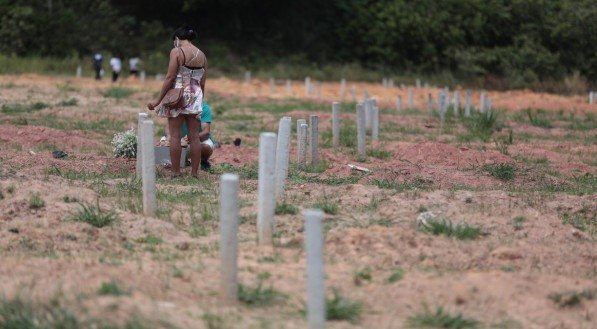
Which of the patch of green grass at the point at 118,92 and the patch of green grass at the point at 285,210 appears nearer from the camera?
the patch of green grass at the point at 285,210

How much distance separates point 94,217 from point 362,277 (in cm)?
261

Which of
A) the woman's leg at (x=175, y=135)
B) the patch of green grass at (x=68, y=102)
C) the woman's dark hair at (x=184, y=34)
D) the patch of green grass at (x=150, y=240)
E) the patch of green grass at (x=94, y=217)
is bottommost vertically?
the patch of green grass at (x=150, y=240)

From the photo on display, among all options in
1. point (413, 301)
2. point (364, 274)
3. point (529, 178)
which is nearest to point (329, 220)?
point (364, 274)

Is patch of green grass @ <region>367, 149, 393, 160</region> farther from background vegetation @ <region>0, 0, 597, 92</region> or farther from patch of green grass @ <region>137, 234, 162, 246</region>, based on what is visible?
background vegetation @ <region>0, 0, 597, 92</region>

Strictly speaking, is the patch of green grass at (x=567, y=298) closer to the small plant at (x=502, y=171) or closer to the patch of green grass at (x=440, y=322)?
the patch of green grass at (x=440, y=322)

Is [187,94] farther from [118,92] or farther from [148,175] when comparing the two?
[118,92]

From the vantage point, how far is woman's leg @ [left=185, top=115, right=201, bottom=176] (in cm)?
1360

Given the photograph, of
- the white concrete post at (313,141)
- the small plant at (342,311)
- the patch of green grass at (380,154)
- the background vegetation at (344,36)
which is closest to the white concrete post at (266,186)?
the small plant at (342,311)

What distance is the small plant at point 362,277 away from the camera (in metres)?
8.70

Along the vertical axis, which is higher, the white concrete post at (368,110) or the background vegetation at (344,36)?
the background vegetation at (344,36)

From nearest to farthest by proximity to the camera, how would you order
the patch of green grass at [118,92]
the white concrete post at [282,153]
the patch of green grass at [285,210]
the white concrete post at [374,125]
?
the patch of green grass at [285,210]
the white concrete post at [282,153]
the white concrete post at [374,125]
the patch of green grass at [118,92]

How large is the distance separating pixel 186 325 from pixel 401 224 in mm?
3737

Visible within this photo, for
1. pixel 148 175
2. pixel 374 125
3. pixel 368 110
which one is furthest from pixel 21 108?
pixel 148 175

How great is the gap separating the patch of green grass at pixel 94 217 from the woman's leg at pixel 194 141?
3117 millimetres
